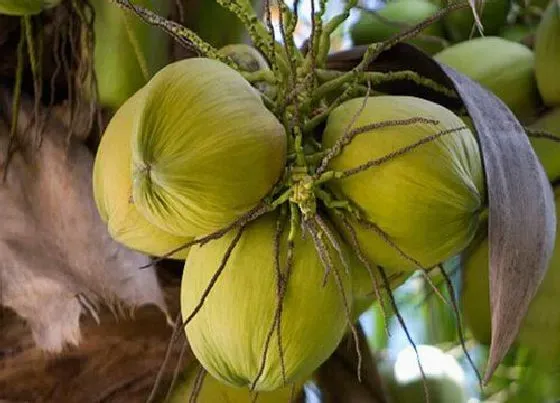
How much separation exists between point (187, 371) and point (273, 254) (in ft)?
1.05

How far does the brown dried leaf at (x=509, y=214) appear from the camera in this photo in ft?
2.08

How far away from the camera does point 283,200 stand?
64cm

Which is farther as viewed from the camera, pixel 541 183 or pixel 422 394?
pixel 422 394

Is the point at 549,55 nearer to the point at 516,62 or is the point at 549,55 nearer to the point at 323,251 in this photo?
the point at 516,62

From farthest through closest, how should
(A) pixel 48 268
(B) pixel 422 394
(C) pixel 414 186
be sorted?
(B) pixel 422 394 → (A) pixel 48 268 → (C) pixel 414 186

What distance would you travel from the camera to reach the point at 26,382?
37.1 inches

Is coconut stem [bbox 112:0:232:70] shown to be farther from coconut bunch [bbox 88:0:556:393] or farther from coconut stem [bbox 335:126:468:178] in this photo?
coconut stem [bbox 335:126:468:178]

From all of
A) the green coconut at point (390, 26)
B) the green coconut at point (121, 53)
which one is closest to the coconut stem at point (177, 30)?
the green coconut at point (121, 53)

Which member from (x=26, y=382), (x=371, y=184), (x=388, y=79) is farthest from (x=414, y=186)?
(x=26, y=382)

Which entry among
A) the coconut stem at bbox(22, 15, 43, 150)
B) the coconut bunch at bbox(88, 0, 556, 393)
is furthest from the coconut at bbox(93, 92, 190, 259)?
the coconut stem at bbox(22, 15, 43, 150)

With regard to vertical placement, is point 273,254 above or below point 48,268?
above

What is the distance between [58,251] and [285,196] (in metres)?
0.37

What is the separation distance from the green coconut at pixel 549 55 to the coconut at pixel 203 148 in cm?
44

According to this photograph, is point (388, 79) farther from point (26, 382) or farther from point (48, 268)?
point (26, 382)
